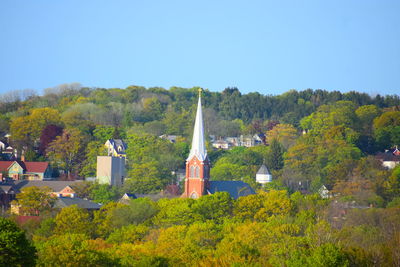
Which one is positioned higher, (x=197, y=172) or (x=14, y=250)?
(x=197, y=172)

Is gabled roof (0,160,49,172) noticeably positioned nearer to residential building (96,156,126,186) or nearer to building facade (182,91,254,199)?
residential building (96,156,126,186)

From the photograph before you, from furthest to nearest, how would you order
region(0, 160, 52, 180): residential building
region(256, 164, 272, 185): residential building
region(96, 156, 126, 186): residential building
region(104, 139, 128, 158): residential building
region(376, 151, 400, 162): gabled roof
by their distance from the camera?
1. region(376, 151, 400, 162): gabled roof
2. region(104, 139, 128, 158): residential building
3. region(256, 164, 272, 185): residential building
4. region(0, 160, 52, 180): residential building
5. region(96, 156, 126, 186): residential building

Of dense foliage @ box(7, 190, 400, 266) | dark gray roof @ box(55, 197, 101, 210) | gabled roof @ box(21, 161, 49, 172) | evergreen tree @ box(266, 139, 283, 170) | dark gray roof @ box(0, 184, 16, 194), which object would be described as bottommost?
dense foliage @ box(7, 190, 400, 266)

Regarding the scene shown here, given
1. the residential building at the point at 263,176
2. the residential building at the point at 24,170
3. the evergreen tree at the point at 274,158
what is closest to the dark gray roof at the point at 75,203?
the residential building at the point at 24,170

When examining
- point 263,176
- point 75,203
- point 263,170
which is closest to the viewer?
point 75,203

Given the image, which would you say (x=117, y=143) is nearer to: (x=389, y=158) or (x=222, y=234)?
(x=389, y=158)

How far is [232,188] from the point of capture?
319ft

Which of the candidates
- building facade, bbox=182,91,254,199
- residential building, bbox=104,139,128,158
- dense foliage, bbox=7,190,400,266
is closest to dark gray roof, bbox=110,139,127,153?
residential building, bbox=104,139,128,158

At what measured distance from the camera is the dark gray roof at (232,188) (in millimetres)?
95119

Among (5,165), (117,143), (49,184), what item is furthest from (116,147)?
(49,184)

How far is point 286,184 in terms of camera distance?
118 m

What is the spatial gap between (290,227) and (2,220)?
28743mm

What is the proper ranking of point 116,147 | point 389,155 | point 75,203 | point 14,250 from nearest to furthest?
point 14,250, point 75,203, point 116,147, point 389,155

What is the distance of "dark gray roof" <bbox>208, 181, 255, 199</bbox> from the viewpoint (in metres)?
95.1
